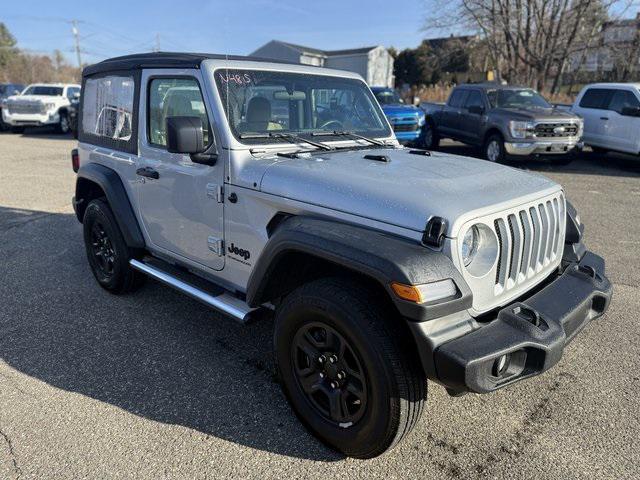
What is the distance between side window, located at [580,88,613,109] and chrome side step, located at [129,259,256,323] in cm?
1199

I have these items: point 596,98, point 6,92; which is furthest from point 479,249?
point 6,92

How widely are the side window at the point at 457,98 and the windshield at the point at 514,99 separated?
2.94 feet

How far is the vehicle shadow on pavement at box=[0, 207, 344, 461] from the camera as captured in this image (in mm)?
2863

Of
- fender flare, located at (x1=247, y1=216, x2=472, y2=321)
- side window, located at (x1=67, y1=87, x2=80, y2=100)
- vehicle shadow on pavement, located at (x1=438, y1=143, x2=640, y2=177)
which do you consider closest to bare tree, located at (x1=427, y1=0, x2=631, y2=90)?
vehicle shadow on pavement, located at (x1=438, y1=143, x2=640, y2=177)

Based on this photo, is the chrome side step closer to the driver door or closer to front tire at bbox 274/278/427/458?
the driver door

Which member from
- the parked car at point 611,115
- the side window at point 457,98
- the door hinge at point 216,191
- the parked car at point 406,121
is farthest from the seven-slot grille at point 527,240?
the side window at point 457,98

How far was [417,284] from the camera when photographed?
2090 mm

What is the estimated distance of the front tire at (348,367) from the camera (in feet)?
7.42

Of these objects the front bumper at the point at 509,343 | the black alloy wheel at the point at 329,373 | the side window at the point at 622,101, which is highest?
the side window at the point at 622,101

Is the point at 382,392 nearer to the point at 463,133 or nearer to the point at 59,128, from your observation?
the point at 463,133

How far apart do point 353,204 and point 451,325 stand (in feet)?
2.50

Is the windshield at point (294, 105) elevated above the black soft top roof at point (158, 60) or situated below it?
below

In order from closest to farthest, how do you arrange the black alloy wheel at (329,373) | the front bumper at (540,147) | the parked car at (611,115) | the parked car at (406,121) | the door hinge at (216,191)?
the black alloy wheel at (329,373) → the door hinge at (216,191) → the front bumper at (540,147) → the parked car at (611,115) → the parked car at (406,121)

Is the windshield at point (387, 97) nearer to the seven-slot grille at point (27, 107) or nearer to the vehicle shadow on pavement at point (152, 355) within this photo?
the vehicle shadow on pavement at point (152, 355)
